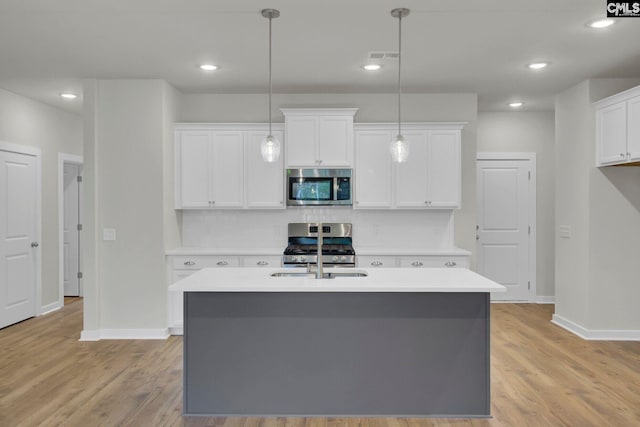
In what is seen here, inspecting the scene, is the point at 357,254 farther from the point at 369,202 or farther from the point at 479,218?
the point at 479,218

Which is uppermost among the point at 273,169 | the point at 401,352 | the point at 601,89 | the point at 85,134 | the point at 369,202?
the point at 601,89

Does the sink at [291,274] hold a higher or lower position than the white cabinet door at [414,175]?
lower

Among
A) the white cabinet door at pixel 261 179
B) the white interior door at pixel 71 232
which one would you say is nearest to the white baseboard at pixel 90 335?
the white cabinet door at pixel 261 179

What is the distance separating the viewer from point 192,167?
17.5 ft

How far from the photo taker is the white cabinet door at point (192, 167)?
5.31 meters

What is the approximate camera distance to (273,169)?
211 inches

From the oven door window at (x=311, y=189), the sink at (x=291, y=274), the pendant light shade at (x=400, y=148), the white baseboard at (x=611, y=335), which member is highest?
the pendant light shade at (x=400, y=148)

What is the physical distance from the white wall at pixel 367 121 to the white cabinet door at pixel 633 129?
5.13 feet

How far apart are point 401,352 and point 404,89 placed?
3273 mm

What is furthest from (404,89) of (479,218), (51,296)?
(51,296)

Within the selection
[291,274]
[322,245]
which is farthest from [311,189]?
[291,274]

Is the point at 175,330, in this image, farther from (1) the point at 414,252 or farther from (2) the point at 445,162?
(2) the point at 445,162

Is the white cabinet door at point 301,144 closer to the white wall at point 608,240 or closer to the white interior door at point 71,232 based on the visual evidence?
the white wall at point 608,240

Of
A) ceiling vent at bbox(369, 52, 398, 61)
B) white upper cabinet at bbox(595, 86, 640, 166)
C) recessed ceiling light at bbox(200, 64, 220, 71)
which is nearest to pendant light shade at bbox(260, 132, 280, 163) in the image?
ceiling vent at bbox(369, 52, 398, 61)
